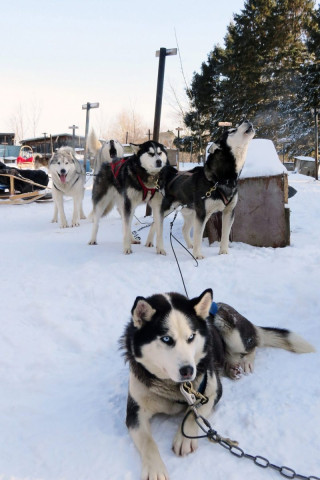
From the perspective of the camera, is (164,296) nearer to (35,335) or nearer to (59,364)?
(59,364)

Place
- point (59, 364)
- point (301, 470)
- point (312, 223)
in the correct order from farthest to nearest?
point (312, 223) < point (59, 364) < point (301, 470)

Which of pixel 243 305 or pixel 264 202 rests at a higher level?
pixel 264 202

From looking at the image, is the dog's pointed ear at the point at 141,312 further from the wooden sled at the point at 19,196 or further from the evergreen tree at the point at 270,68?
the evergreen tree at the point at 270,68

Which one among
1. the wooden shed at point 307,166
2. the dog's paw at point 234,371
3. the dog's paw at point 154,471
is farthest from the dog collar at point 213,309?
the wooden shed at point 307,166

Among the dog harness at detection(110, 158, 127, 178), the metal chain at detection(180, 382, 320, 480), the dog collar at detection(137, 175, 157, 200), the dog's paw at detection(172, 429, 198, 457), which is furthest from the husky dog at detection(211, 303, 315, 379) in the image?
the dog harness at detection(110, 158, 127, 178)

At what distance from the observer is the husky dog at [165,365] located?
173 cm

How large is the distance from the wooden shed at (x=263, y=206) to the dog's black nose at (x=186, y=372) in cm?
401

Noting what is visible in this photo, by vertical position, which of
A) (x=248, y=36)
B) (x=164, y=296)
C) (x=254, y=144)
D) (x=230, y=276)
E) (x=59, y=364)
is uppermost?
(x=248, y=36)

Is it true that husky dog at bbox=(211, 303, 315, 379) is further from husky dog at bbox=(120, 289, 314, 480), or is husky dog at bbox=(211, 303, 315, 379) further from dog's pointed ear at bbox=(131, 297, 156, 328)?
dog's pointed ear at bbox=(131, 297, 156, 328)

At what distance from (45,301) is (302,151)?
25.2 metres

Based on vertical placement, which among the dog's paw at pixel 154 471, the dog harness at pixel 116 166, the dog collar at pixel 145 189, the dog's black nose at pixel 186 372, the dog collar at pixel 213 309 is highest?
the dog harness at pixel 116 166

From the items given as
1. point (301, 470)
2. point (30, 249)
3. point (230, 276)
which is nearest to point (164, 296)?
point (301, 470)

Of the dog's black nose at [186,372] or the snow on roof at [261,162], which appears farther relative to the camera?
the snow on roof at [261,162]

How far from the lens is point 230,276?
4.36 meters
